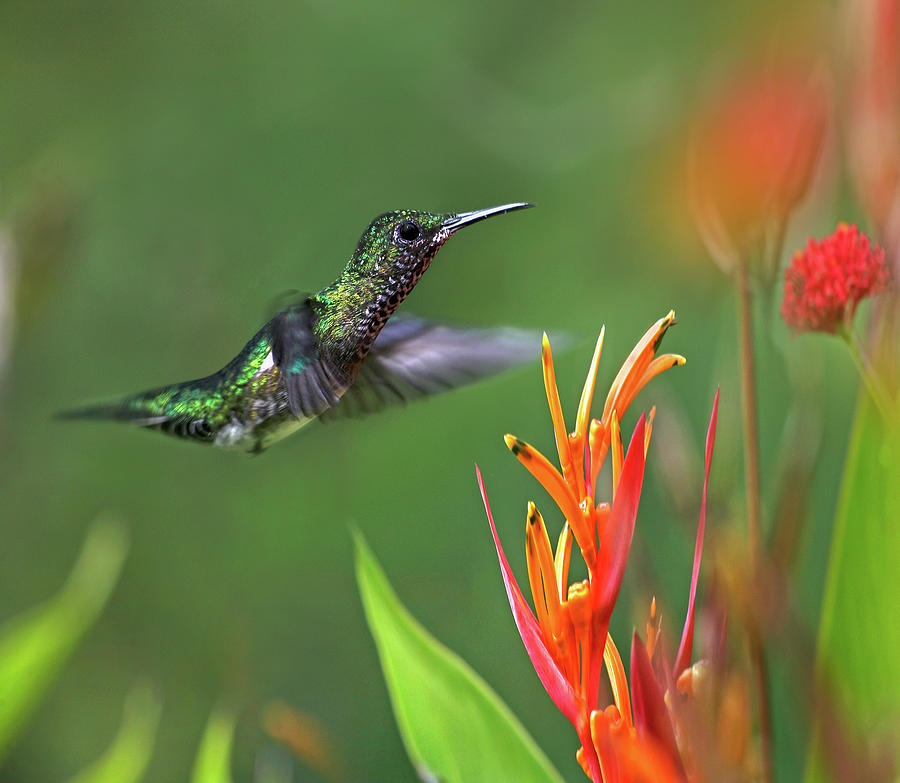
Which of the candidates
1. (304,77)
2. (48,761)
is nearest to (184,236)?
(304,77)

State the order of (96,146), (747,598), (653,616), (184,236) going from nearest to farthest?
(747,598), (653,616), (184,236), (96,146)

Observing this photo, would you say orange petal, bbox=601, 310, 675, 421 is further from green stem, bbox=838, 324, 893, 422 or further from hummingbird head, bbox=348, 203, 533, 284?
hummingbird head, bbox=348, 203, 533, 284

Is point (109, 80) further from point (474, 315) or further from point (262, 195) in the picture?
point (474, 315)

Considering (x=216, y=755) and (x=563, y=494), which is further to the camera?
(x=216, y=755)

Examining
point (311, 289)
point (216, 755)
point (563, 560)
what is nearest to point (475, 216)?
point (563, 560)

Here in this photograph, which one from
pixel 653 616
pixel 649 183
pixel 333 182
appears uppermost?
pixel 333 182

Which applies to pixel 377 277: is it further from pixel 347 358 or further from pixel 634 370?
pixel 634 370

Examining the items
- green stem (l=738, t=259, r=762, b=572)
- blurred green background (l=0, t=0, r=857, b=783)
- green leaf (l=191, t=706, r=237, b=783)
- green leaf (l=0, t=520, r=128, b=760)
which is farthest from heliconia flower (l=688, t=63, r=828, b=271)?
blurred green background (l=0, t=0, r=857, b=783)
